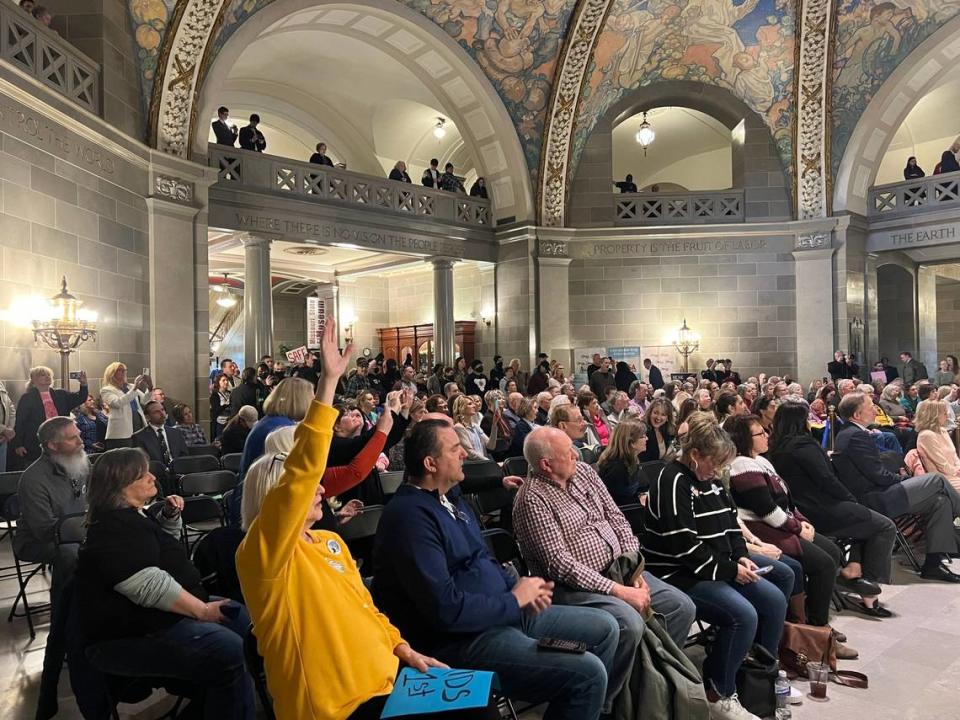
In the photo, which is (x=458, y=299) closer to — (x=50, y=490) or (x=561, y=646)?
(x=50, y=490)

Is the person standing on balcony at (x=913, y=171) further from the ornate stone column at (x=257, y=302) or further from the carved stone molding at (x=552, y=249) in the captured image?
the ornate stone column at (x=257, y=302)

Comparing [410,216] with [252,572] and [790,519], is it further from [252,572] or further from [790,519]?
[252,572]

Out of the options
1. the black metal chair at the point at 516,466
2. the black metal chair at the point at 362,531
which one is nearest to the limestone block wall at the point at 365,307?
the black metal chair at the point at 516,466

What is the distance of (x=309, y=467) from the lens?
76.7 inches

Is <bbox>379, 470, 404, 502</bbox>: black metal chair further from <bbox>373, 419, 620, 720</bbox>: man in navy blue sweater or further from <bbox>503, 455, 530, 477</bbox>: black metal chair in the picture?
<bbox>373, 419, 620, 720</bbox>: man in navy blue sweater

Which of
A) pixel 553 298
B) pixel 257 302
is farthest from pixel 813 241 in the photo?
pixel 257 302

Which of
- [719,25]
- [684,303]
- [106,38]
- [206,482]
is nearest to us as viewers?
[206,482]

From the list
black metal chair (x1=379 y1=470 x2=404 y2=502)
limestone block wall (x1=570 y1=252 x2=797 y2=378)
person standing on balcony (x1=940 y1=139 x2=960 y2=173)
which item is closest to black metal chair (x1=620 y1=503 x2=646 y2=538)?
black metal chair (x1=379 y1=470 x2=404 y2=502)

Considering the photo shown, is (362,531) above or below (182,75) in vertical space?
below

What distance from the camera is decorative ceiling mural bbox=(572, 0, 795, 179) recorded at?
48.6ft

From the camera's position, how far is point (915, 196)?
15711mm

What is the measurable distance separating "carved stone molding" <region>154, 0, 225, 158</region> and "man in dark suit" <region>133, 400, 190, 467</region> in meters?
4.73

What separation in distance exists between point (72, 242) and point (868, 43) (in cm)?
1567

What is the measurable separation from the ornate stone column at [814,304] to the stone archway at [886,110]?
101cm
